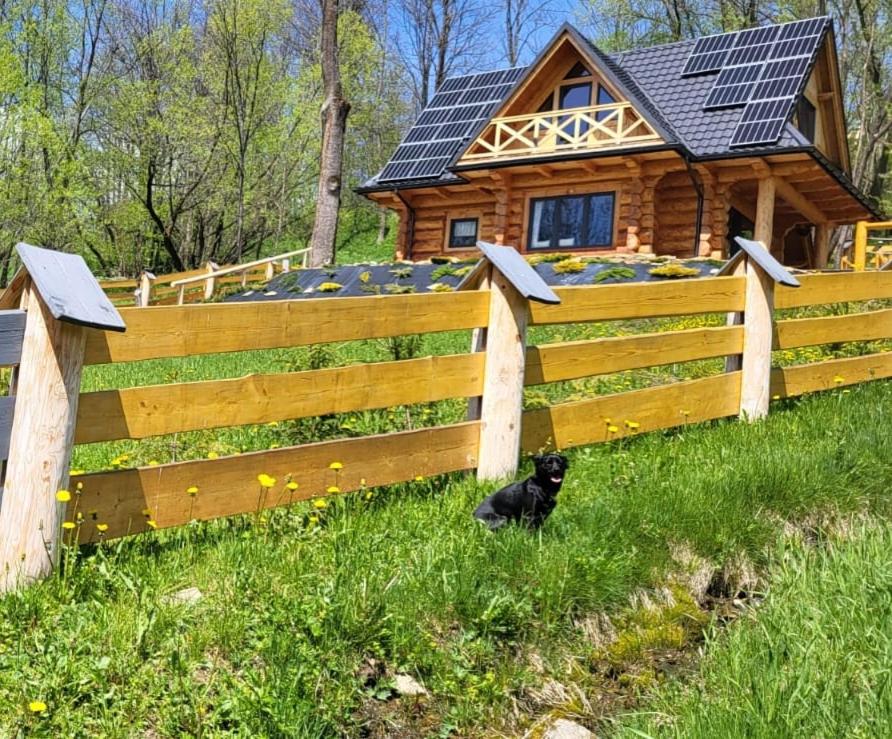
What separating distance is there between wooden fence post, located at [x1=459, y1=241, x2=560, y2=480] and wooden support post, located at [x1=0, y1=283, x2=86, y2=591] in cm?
232

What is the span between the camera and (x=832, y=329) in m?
7.59

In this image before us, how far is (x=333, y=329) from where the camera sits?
171 inches

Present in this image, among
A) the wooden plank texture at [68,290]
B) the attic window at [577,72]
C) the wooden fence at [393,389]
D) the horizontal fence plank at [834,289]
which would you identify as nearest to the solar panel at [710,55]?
the attic window at [577,72]

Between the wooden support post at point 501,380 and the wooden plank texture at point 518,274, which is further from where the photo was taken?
the wooden support post at point 501,380

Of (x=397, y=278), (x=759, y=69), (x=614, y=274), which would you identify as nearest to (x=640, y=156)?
(x=759, y=69)

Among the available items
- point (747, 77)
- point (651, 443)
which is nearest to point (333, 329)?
point (651, 443)

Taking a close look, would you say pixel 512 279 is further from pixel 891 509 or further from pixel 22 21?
pixel 22 21

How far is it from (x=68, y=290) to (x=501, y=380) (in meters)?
2.42

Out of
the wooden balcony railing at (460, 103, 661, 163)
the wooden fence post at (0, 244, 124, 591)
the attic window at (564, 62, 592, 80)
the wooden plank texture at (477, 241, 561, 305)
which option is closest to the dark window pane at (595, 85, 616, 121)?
the wooden balcony railing at (460, 103, 661, 163)

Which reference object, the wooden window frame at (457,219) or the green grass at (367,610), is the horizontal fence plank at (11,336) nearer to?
the green grass at (367,610)

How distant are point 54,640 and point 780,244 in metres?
22.6

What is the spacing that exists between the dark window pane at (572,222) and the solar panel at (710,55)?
4177 mm

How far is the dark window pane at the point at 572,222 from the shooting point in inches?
764

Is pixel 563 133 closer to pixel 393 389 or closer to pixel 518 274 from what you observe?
pixel 518 274
